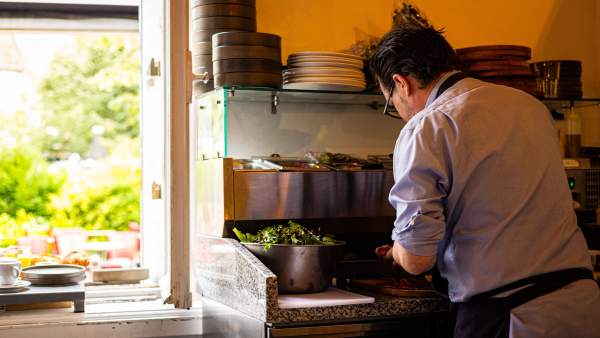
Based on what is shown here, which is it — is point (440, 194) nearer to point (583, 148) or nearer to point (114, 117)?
point (583, 148)

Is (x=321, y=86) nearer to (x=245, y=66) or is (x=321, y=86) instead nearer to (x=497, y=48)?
(x=245, y=66)

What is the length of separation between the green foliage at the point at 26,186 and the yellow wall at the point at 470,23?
19.8 ft

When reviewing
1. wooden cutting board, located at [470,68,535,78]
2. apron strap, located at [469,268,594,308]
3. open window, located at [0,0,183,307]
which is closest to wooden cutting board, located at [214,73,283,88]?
open window, located at [0,0,183,307]

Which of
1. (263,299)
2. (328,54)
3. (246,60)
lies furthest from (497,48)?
(263,299)

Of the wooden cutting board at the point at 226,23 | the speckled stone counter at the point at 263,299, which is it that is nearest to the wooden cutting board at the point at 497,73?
the wooden cutting board at the point at 226,23

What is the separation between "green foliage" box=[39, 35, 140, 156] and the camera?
49.2 feet

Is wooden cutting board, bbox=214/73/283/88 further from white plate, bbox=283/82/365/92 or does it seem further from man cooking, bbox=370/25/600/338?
man cooking, bbox=370/25/600/338

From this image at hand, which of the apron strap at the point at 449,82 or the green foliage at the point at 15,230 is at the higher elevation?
the apron strap at the point at 449,82

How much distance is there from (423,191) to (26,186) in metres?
7.47

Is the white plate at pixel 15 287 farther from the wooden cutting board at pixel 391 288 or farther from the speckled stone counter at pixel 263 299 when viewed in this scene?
the wooden cutting board at pixel 391 288

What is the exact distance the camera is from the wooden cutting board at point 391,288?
2.21 m

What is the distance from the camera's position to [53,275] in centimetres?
275

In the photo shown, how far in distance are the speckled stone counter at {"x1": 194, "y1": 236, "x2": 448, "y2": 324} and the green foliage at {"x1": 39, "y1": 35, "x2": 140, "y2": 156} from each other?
1282 centimetres

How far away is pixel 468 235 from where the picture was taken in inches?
74.2
